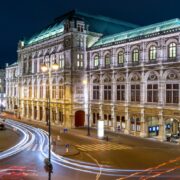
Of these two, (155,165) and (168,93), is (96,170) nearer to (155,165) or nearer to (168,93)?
(155,165)

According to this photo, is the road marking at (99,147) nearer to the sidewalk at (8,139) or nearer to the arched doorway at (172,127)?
the sidewalk at (8,139)

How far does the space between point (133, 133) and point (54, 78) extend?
79.4 feet

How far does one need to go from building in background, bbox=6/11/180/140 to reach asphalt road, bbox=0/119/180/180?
694 centimetres

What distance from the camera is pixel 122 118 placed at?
54.8 metres

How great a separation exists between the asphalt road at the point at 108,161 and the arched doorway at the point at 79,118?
686 inches

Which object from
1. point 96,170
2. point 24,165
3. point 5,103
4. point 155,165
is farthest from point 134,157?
point 5,103

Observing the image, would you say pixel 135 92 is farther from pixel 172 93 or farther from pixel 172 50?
pixel 172 50

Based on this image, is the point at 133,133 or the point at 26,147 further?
the point at 133,133

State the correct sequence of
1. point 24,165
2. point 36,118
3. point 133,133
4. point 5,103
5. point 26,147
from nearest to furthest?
point 24,165
point 26,147
point 133,133
point 36,118
point 5,103

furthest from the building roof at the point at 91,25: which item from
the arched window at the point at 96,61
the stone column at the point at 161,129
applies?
the stone column at the point at 161,129

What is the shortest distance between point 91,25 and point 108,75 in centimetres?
1541

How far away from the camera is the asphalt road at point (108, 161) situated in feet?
91.4

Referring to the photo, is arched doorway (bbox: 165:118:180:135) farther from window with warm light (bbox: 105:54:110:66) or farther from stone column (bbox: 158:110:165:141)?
window with warm light (bbox: 105:54:110:66)

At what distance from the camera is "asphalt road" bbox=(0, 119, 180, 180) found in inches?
1097
